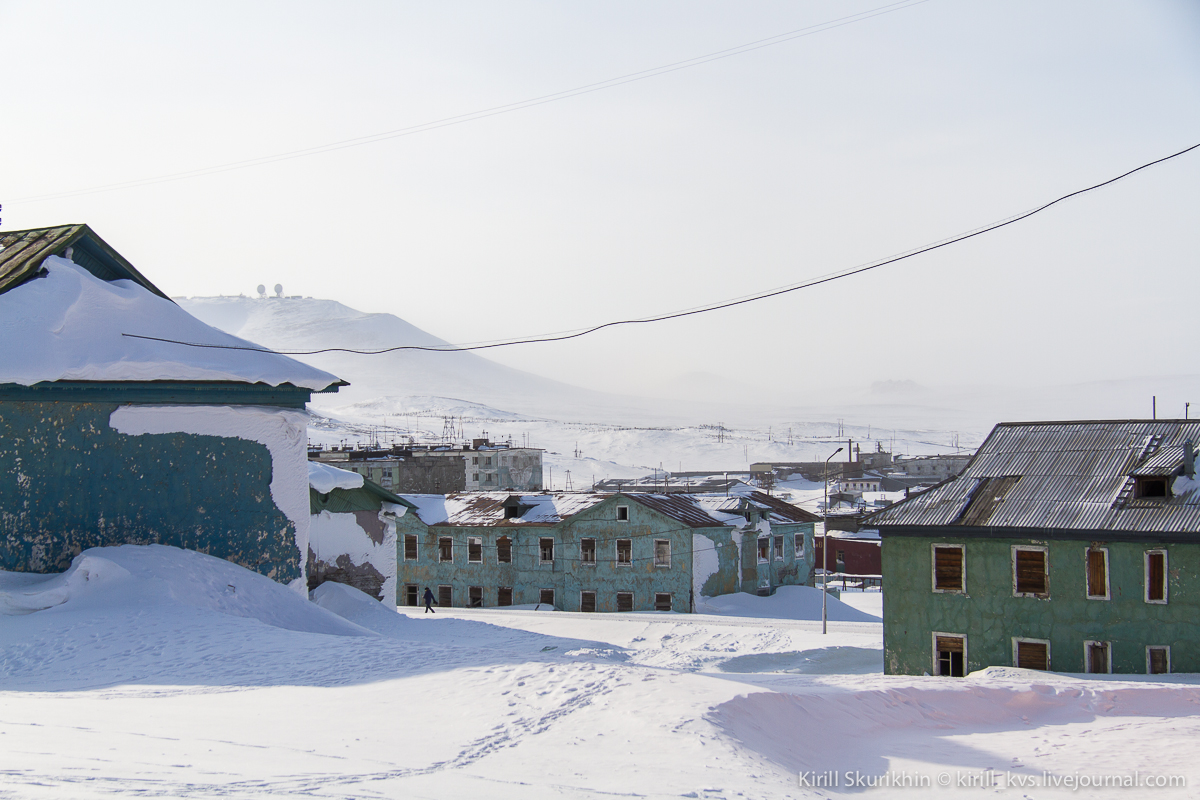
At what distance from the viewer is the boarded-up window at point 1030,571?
22906 mm

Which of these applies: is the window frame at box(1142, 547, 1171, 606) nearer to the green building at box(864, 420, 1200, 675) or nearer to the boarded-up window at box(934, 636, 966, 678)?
the green building at box(864, 420, 1200, 675)

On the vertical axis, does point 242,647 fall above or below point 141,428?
below

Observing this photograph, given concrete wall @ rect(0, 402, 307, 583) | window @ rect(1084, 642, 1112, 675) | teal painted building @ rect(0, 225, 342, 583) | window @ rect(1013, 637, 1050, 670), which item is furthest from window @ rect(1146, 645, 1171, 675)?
concrete wall @ rect(0, 402, 307, 583)

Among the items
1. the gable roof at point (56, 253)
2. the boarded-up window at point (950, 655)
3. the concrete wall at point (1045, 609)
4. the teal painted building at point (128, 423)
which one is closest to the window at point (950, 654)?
the boarded-up window at point (950, 655)

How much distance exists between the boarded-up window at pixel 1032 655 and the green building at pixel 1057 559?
0.08 ft

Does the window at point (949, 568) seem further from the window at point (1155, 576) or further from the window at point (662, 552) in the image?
the window at point (662, 552)

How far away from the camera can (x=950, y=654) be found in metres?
24.1

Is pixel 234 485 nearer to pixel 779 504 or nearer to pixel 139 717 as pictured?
pixel 139 717

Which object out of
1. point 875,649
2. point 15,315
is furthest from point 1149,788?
point 875,649

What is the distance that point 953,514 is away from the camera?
24.1m

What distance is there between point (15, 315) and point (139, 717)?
7.59 metres

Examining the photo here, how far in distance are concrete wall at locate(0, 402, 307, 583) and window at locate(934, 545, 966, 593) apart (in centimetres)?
1618

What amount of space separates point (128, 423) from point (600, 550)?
31128 mm

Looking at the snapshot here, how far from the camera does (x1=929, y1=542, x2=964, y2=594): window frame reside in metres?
23.8
